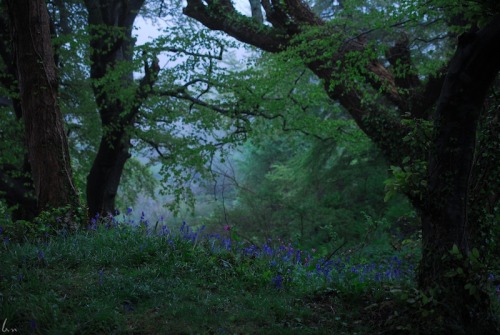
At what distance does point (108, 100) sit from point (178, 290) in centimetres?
798

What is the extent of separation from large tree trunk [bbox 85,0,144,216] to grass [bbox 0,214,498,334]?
19.0ft

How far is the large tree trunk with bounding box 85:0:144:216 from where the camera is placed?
10.2 metres

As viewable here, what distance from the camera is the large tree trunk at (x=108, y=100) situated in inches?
400

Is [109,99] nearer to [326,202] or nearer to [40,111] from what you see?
[40,111]

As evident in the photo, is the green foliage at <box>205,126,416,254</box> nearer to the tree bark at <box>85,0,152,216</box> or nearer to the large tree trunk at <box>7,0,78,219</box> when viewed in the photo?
the tree bark at <box>85,0,152,216</box>

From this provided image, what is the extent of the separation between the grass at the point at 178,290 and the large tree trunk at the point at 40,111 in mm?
1000

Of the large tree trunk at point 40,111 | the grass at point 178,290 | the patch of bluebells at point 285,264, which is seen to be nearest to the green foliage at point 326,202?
the patch of bluebells at point 285,264

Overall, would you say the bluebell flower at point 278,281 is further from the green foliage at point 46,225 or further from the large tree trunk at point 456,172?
the green foliage at point 46,225

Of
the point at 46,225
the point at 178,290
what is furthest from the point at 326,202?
the point at 178,290

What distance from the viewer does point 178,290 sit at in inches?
146

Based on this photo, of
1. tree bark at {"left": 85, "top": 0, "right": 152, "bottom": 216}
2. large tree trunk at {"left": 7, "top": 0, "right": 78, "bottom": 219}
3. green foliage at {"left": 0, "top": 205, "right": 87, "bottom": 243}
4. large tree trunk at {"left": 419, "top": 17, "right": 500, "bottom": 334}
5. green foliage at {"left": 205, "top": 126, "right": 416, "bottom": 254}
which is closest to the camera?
large tree trunk at {"left": 419, "top": 17, "right": 500, "bottom": 334}

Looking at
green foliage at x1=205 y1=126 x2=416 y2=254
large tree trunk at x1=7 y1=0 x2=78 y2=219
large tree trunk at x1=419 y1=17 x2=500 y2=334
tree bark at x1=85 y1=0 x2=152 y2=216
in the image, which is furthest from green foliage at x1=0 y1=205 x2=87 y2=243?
green foliage at x1=205 y1=126 x2=416 y2=254

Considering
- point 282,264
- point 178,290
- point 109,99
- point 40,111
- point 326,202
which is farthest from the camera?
point 326,202

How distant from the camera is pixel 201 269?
4.31m
